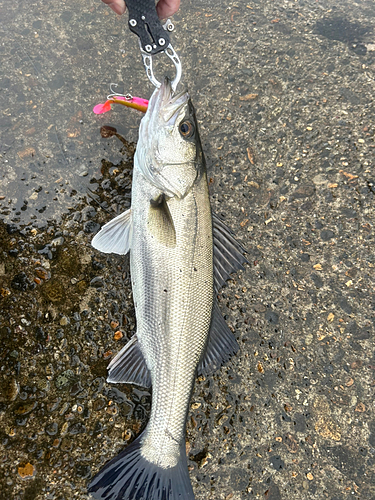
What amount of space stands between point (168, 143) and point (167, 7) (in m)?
1.26

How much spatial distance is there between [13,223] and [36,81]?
1.35m

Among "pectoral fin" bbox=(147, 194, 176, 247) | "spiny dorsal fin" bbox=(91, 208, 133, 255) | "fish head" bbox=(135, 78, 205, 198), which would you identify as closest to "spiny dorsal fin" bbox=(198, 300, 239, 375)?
"pectoral fin" bbox=(147, 194, 176, 247)

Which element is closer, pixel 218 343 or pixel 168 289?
pixel 168 289

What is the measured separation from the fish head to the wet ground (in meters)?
0.53

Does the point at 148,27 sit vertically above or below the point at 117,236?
above

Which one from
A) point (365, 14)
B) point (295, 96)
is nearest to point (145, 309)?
point (295, 96)

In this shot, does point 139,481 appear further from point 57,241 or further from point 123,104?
point 123,104

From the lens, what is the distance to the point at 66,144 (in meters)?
2.94

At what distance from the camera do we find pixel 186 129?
2443mm

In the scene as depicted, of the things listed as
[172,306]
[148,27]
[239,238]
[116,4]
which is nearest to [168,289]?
[172,306]

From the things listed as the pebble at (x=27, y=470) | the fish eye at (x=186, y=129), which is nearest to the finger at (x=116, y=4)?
the fish eye at (x=186, y=129)

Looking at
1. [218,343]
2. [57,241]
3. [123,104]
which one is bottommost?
[218,343]

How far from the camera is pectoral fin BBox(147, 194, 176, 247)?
234 cm

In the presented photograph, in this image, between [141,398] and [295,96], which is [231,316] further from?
[295,96]
